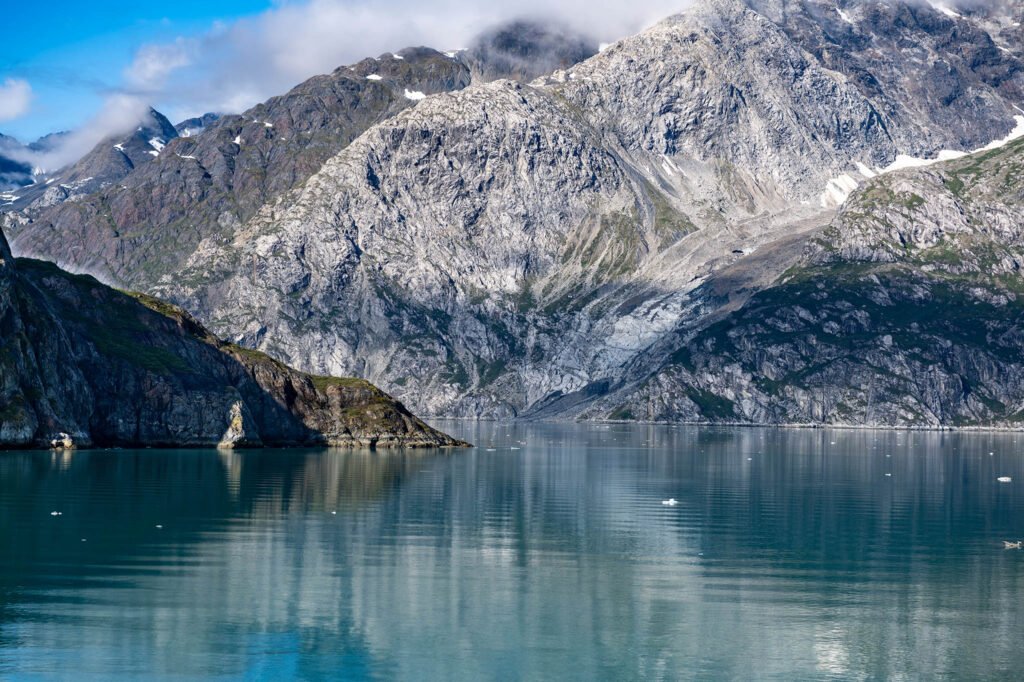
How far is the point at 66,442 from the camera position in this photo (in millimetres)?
183750

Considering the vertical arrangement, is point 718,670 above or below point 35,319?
below

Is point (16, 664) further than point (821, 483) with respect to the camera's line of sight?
No

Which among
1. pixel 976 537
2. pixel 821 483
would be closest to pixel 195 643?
pixel 976 537

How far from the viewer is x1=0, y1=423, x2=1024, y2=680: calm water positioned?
52.0 metres

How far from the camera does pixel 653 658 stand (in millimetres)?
52594

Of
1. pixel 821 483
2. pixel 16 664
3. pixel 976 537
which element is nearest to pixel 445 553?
pixel 16 664

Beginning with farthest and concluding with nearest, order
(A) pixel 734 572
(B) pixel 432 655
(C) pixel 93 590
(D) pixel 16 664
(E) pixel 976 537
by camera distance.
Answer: (E) pixel 976 537
(A) pixel 734 572
(C) pixel 93 590
(B) pixel 432 655
(D) pixel 16 664

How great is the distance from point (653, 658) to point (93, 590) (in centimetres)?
2815

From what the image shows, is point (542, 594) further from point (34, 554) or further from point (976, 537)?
point (976, 537)

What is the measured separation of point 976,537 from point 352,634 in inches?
2205

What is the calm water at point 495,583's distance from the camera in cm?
5203

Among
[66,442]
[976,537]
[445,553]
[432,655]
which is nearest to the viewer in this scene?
[432,655]

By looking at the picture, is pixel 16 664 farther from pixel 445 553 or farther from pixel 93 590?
pixel 445 553

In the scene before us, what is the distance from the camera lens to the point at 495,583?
226 ft
